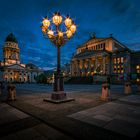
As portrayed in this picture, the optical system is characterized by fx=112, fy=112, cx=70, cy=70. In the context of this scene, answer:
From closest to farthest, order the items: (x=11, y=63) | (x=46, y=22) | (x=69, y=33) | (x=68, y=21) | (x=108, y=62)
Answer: (x=46, y=22), (x=68, y=21), (x=69, y=33), (x=108, y=62), (x=11, y=63)

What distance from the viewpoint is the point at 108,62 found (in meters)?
56.6

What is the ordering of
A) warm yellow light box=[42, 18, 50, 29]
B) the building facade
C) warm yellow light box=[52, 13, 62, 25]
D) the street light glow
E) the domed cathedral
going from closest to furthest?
warm yellow light box=[52, 13, 62, 25] → warm yellow light box=[42, 18, 50, 29] → the street light glow → the building facade → the domed cathedral

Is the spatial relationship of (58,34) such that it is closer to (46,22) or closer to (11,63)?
(46,22)

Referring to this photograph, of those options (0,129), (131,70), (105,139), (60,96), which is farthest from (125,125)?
(131,70)

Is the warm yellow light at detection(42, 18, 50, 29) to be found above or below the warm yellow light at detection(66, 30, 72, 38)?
above

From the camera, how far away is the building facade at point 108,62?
50.5 meters

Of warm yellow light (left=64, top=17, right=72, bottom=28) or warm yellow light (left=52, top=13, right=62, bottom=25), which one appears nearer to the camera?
warm yellow light (left=52, top=13, right=62, bottom=25)

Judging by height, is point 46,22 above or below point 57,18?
below

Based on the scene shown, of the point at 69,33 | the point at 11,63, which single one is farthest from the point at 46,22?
the point at 11,63

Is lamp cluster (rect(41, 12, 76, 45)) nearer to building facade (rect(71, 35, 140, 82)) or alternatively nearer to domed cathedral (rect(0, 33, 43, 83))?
building facade (rect(71, 35, 140, 82))

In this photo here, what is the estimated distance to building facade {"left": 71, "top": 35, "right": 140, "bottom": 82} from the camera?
1990 inches

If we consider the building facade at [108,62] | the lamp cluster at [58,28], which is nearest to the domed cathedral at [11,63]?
the building facade at [108,62]

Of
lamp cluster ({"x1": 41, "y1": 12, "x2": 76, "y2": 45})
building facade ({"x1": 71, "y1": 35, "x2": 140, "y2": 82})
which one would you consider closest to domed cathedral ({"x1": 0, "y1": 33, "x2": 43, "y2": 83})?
building facade ({"x1": 71, "y1": 35, "x2": 140, "y2": 82})

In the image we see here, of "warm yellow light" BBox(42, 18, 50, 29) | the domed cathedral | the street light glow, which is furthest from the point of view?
the domed cathedral
